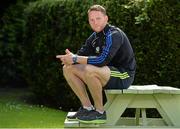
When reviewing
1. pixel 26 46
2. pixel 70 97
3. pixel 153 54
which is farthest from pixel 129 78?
pixel 26 46

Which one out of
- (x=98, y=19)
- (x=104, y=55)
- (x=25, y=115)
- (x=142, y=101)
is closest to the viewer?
(x=104, y=55)

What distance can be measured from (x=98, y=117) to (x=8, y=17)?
25.3 feet

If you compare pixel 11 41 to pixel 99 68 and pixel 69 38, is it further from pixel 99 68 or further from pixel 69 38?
pixel 99 68

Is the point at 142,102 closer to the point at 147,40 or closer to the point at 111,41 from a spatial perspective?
the point at 111,41

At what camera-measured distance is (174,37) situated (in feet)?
29.2

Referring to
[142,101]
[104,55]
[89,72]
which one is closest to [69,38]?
[142,101]

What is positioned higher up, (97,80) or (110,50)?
(110,50)

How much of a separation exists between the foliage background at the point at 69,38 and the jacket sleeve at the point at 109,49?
108 inches

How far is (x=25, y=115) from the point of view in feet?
31.6

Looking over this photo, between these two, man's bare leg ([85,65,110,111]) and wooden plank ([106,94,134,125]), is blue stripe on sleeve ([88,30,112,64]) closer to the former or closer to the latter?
man's bare leg ([85,65,110,111])

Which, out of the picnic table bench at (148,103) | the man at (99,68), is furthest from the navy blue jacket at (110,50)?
the picnic table bench at (148,103)

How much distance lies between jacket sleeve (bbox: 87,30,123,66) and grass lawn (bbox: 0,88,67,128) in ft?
8.63

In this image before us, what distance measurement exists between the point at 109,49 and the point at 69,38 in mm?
4034

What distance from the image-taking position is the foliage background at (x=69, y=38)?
352 inches
